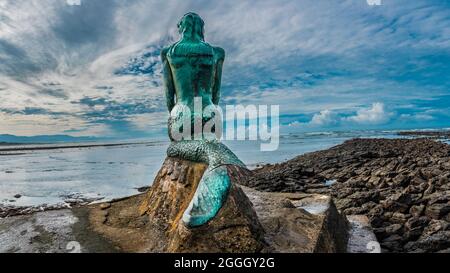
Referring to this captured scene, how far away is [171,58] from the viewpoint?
494cm

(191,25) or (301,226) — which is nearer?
(301,226)

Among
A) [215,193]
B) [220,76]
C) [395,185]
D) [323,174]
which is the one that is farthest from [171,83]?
[323,174]

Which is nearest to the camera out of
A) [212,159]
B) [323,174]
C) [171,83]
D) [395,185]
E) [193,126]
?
[212,159]

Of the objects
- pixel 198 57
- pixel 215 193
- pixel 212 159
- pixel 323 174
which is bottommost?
pixel 323 174

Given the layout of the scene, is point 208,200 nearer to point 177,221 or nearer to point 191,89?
point 177,221

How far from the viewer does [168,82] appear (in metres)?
5.20

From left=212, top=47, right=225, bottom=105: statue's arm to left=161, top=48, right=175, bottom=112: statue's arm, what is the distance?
0.63 meters

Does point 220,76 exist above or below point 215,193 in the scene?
above

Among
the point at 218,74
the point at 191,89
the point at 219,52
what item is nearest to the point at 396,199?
the point at 218,74

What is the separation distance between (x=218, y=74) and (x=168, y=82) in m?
0.78

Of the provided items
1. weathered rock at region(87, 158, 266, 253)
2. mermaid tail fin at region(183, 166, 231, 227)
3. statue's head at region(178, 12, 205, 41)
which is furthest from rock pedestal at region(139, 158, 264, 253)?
statue's head at region(178, 12, 205, 41)
